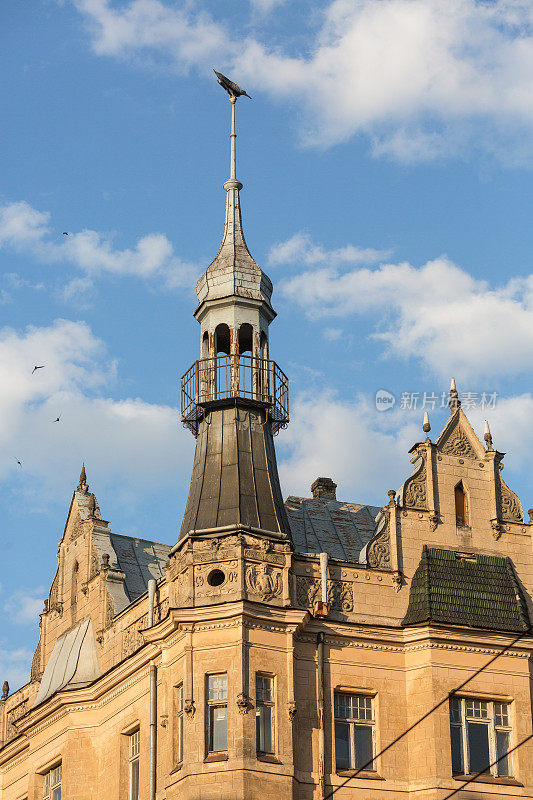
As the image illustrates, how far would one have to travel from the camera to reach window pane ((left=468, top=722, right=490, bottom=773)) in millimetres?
44125

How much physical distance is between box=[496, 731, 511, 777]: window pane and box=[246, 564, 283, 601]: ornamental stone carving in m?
7.15

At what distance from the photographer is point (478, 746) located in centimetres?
4444

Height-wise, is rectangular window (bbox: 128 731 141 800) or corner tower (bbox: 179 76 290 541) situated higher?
corner tower (bbox: 179 76 290 541)

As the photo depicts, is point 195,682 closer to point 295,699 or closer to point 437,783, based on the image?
point 295,699

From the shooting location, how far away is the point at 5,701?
5628cm

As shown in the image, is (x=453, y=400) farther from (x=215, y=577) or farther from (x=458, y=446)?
(x=215, y=577)

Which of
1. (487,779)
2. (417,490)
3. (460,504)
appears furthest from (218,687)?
(460,504)

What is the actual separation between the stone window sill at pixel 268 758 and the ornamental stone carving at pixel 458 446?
10774 millimetres

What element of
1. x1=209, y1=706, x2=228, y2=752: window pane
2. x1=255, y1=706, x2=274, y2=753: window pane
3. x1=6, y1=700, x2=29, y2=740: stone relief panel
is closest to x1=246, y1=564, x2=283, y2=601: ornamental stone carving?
x1=255, y1=706, x2=274, y2=753: window pane

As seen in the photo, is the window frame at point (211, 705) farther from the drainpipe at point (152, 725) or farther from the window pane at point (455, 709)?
the window pane at point (455, 709)

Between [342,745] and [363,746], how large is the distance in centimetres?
61

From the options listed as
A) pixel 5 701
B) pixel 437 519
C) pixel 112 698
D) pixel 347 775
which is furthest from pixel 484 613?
pixel 5 701

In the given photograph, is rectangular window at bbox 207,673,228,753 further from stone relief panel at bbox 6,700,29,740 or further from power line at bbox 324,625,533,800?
stone relief panel at bbox 6,700,29,740

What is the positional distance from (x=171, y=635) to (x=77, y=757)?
669cm
